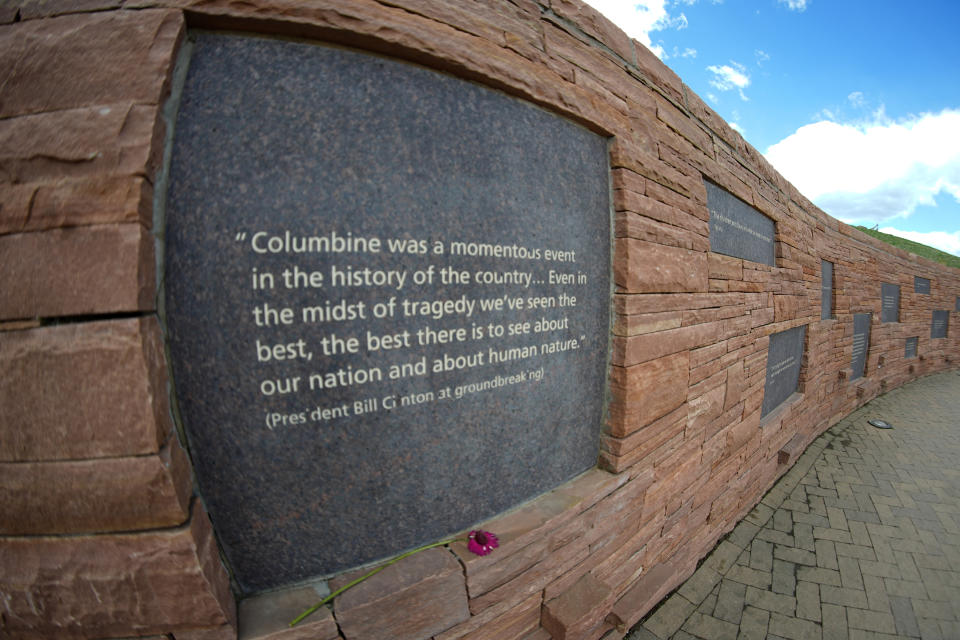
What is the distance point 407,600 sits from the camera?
3.81 feet

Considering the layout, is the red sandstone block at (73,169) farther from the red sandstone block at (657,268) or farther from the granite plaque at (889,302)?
the granite plaque at (889,302)

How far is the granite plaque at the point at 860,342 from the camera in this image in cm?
613

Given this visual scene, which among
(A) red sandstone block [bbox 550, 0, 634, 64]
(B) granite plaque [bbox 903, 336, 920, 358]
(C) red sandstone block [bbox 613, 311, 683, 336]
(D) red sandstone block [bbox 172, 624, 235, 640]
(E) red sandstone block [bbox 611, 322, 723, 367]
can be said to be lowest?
(B) granite plaque [bbox 903, 336, 920, 358]

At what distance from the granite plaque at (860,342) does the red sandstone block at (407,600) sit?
839cm

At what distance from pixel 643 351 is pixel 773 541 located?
2639 mm

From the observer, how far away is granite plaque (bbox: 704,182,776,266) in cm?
265

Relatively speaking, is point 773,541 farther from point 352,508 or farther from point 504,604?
point 352,508

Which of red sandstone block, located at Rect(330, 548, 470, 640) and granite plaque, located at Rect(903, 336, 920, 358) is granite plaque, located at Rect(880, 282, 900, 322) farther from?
red sandstone block, located at Rect(330, 548, 470, 640)

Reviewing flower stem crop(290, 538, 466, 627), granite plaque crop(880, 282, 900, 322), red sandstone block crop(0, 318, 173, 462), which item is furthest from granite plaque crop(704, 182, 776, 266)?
granite plaque crop(880, 282, 900, 322)

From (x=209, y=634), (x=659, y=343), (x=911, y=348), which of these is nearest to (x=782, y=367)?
(x=659, y=343)

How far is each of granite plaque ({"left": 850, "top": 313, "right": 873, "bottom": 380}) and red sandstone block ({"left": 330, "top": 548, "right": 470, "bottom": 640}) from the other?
8.39m

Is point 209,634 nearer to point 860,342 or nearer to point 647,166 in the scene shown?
point 647,166

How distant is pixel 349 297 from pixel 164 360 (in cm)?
51

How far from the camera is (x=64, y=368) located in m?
0.82
